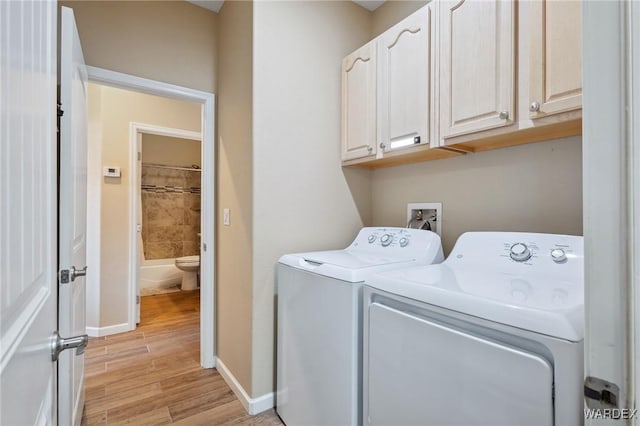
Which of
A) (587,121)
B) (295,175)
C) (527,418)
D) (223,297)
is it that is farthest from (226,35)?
(527,418)

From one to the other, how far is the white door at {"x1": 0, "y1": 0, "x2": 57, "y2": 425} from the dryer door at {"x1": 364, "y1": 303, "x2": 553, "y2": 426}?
890mm

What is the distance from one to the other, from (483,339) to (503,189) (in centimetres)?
100

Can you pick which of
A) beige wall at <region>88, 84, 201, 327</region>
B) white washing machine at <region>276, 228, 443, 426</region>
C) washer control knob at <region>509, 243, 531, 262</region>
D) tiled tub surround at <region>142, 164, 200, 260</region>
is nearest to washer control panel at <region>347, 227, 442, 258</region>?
white washing machine at <region>276, 228, 443, 426</region>

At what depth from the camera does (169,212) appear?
16.5ft

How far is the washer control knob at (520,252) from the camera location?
3.91ft

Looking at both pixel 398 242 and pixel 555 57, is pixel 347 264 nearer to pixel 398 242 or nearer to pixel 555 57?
pixel 398 242

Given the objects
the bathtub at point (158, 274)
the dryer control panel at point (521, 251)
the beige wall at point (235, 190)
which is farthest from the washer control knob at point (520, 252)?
the bathtub at point (158, 274)

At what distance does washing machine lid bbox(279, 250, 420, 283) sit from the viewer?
4.18 feet

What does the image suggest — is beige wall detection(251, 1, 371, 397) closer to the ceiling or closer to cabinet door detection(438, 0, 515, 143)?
the ceiling

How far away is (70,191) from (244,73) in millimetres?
1122

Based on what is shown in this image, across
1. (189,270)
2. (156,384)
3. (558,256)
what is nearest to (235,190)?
(156,384)

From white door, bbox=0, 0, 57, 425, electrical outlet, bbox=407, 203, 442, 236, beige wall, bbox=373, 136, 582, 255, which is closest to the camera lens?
white door, bbox=0, 0, 57, 425

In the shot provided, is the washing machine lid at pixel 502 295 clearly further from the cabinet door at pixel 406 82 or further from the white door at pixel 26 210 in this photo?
the white door at pixel 26 210

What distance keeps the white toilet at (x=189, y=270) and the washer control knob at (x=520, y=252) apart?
4.02 meters
